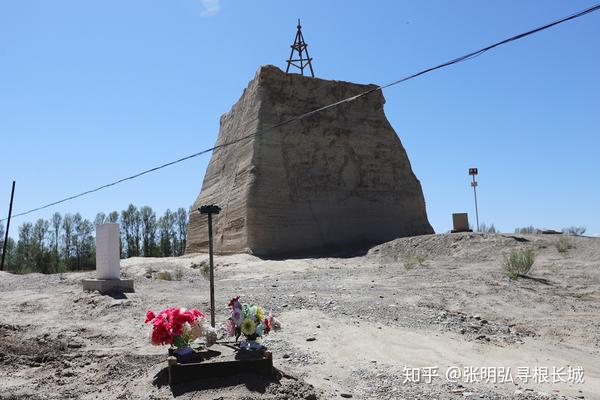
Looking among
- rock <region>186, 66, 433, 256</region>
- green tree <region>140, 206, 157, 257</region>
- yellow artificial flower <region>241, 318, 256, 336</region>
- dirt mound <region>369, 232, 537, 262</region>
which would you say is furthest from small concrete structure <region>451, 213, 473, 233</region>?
green tree <region>140, 206, 157, 257</region>

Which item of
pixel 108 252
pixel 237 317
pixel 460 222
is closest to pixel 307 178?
pixel 460 222

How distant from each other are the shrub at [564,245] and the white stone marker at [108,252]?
44.7 ft

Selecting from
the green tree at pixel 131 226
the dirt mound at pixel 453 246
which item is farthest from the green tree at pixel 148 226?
the dirt mound at pixel 453 246

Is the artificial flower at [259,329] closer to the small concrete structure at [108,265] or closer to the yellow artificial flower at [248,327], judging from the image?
the yellow artificial flower at [248,327]

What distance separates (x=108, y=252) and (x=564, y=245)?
14.3 metres

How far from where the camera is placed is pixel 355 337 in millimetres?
7309

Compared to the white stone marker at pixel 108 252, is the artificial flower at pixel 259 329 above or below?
below

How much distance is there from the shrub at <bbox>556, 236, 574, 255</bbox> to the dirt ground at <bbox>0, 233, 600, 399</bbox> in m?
2.70

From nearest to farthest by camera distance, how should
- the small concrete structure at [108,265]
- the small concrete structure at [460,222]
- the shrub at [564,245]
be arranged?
the small concrete structure at [108,265] < the shrub at [564,245] < the small concrete structure at [460,222]

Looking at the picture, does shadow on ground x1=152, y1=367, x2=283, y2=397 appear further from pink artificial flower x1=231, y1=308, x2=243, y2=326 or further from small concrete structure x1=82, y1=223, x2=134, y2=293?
small concrete structure x1=82, y1=223, x2=134, y2=293

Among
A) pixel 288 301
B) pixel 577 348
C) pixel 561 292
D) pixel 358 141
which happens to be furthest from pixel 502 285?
pixel 358 141

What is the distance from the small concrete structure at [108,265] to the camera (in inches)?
462

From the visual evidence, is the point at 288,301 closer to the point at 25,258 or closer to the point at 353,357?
the point at 353,357

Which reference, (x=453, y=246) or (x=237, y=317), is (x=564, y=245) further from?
(x=237, y=317)
